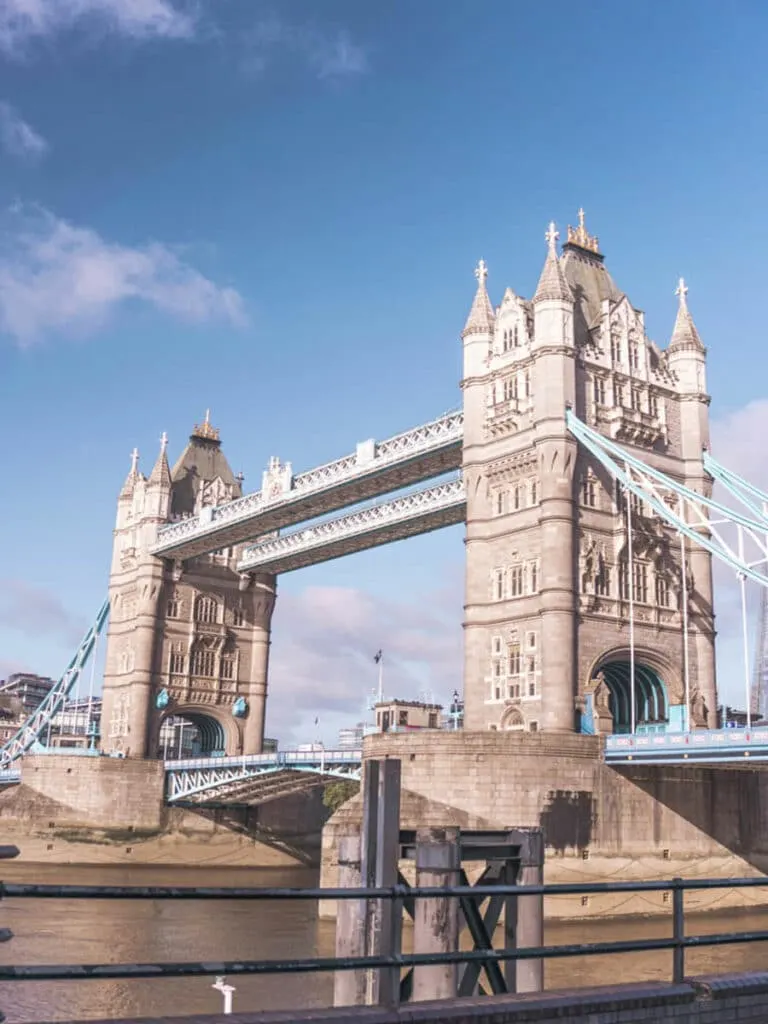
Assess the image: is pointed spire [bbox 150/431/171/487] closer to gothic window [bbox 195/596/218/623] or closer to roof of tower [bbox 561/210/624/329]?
gothic window [bbox 195/596/218/623]

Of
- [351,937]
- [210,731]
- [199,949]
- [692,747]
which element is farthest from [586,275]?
[351,937]

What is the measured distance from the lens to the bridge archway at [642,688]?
152ft

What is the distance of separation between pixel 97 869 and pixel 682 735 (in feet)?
118

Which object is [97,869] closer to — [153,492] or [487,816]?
[153,492]

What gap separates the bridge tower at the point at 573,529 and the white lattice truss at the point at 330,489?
3986mm

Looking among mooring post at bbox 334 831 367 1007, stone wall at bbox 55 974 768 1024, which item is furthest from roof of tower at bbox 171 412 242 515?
stone wall at bbox 55 974 768 1024

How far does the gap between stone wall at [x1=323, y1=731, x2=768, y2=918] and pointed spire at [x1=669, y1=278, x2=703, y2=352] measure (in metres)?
Result: 20.3

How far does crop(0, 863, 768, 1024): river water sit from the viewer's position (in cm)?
2431

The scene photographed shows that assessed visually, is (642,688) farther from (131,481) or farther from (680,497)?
(131,481)

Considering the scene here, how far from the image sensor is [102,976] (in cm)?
543

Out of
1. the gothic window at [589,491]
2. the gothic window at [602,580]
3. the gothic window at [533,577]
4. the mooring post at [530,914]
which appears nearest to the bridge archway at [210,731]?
the gothic window at [533,577]

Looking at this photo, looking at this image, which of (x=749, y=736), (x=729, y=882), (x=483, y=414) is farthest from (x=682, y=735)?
(x=729, y=882)

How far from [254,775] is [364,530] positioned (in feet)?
47.1

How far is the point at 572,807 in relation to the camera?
1512 inches
